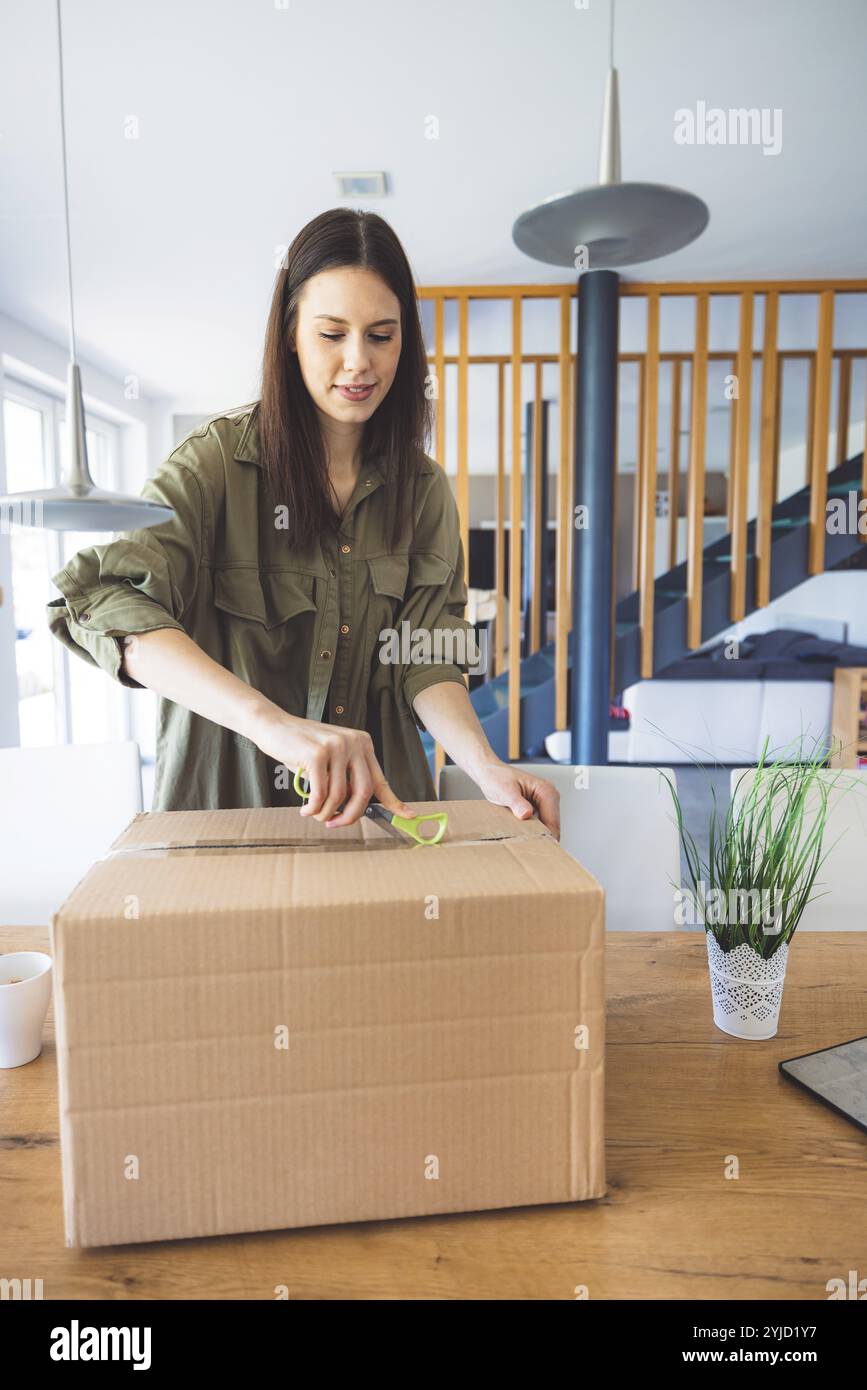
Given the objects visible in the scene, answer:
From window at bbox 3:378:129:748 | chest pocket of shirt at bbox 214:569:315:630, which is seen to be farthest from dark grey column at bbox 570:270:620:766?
chest pocket of shirt at bbox 214:569:315:630

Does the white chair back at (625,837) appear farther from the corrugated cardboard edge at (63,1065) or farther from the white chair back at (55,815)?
the corrugated cardboard edge at (63,1065)

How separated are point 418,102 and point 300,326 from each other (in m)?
1.79

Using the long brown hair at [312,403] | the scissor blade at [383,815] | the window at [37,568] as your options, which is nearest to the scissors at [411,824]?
the scissor blade at [383,815]

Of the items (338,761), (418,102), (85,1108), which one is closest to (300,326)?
(338,761)

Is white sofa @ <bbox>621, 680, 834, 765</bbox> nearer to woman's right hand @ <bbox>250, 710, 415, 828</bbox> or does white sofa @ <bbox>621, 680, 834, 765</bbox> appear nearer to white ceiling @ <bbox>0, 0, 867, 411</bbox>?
white ceiling @ <bbox>0, 0, 867, 411</bbox>

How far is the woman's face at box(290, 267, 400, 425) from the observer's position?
1131 millimetres

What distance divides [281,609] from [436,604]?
0.23 m

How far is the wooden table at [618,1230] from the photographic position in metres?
0.59

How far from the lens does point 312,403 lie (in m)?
1.24

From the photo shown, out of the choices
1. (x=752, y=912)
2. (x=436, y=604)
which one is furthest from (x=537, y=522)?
(x=752, y=912)

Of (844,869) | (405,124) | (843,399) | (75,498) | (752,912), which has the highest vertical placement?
(405,124)

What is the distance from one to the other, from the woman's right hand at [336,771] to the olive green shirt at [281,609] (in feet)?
1.24

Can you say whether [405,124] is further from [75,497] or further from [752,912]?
[752,912]

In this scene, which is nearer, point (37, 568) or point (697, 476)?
point (697, 476)
